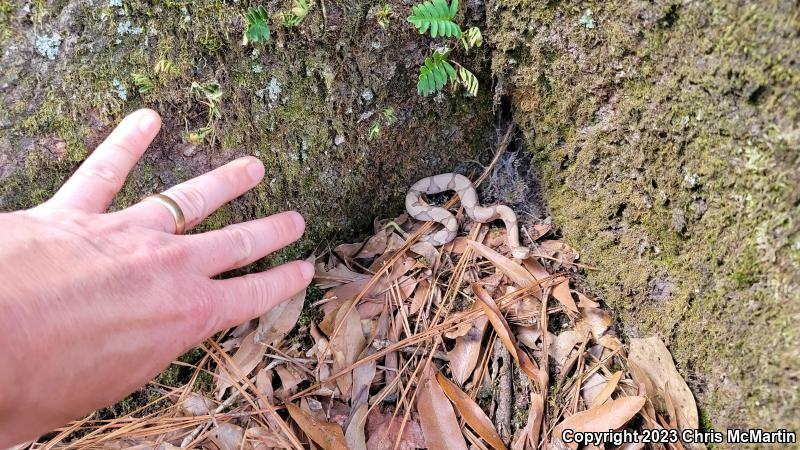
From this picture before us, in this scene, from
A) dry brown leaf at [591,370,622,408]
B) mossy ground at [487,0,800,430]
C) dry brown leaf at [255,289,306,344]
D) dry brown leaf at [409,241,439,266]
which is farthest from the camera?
dry brown leaf at [409,241,439,266]

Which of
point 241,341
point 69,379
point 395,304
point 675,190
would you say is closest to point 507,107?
point 675,190

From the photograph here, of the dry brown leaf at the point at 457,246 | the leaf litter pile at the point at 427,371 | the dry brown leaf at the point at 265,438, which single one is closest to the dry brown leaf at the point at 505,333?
the leaf litter pile at the point at 427,371

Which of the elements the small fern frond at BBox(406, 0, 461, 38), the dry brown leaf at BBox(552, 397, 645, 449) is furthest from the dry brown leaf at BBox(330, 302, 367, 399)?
the small fern frond at BBox(406, 0, 461, 38)

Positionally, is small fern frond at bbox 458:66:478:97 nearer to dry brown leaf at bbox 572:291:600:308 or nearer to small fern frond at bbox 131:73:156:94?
dry brown leaf at bbox 572:291:600:308

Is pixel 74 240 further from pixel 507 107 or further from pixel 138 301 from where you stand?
pixel 507 107

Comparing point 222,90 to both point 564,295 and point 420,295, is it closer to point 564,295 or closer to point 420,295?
point 420,295

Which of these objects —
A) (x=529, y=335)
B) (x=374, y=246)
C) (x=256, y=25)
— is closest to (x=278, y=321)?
(x=374, y=246)

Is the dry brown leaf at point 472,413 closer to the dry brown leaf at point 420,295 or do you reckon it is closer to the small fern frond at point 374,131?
the dry brown leaf at point 420,295
